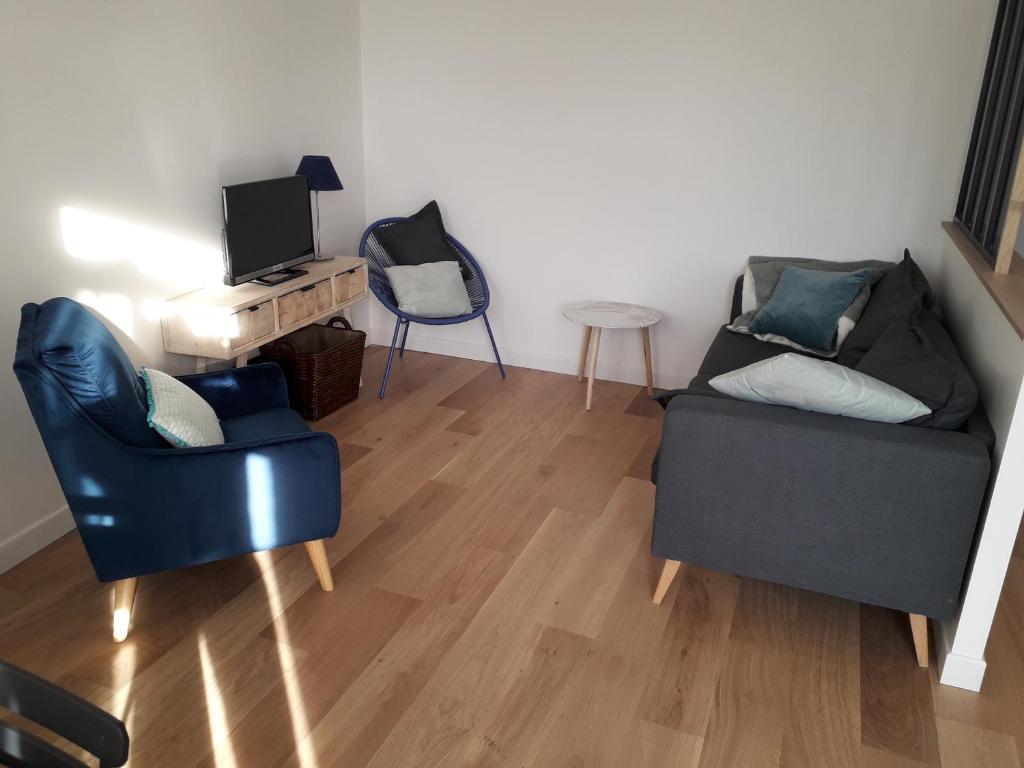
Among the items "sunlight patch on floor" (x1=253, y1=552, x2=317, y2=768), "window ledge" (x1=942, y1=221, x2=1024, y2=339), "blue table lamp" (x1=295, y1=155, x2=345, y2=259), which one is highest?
"blue table lamp" (x1=295, y1=155, x2=345, y2=259)

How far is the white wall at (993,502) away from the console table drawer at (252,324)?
255 centimetres

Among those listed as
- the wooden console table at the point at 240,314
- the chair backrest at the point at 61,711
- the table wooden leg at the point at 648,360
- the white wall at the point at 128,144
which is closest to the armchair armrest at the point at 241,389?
the wooden console table at the point at 240,314

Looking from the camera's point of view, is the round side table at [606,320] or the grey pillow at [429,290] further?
the grey pillow at [429,290]

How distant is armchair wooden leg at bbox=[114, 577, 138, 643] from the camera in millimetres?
2307

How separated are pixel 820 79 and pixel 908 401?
2.08 meters

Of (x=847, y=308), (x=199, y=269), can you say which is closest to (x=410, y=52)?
(x=199, y=269)

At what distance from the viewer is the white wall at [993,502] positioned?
2.04 m

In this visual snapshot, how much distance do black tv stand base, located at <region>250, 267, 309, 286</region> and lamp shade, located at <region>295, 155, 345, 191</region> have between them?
431 millimetres

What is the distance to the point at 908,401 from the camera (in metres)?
2.16

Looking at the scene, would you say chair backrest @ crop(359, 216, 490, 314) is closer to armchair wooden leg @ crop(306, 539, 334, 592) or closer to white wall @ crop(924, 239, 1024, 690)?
armchair wooden leg @ crop(306, 539, 334, 592)

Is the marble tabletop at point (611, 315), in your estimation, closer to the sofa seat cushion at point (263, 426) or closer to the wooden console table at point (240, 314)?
the wooden console table at point (240, 314)

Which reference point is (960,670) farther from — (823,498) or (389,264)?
(389,264)

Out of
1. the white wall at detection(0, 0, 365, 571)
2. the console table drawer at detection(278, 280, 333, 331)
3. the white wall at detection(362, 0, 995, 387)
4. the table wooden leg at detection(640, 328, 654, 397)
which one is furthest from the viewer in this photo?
the table wooden leg at detection(640, 328, 654, 397)

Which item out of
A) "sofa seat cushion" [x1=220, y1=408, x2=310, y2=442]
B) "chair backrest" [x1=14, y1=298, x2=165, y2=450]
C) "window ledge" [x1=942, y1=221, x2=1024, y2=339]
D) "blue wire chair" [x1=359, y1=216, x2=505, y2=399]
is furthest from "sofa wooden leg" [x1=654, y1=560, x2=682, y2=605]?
"blue wire chair" [x1=359, y1=216, x2=505, y2=399]
